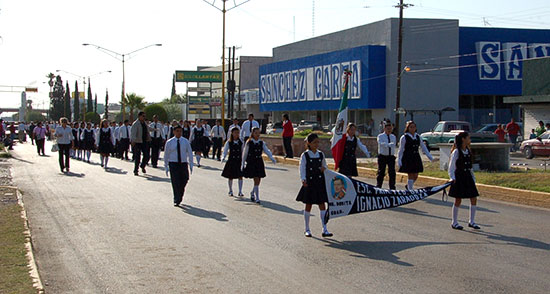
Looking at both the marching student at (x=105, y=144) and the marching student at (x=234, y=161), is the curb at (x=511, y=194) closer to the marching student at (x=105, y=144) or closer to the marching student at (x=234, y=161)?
the marching student at (x=234, y=161)

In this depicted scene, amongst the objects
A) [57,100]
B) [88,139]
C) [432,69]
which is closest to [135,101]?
[432,69]

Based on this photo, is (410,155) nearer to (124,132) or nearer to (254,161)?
(254,161)

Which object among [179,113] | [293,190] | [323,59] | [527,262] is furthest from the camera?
[179,113]

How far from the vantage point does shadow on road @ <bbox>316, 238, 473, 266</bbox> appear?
891 cm

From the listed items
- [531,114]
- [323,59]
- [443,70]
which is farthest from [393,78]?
[531,114]

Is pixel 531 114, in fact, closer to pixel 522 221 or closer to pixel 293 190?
pixel 293 190

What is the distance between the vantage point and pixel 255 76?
95.1 metres

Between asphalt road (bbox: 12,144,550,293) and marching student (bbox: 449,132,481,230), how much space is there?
333 mm

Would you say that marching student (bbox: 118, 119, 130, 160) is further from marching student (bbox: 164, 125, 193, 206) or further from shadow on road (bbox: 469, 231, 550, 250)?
shadow on road (bbox: 469, 231, 550, 250)

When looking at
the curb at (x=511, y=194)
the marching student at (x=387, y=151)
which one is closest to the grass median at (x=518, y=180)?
the curb at (x=511, y=194)

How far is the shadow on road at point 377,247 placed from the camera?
8.91 meters

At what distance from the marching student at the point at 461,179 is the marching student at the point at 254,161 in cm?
476

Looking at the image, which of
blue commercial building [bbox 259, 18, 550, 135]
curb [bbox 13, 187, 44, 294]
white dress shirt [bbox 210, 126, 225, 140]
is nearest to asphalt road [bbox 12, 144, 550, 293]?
curb [bbox 13, 187, 44, 294]

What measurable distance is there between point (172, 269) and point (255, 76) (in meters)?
87.5
